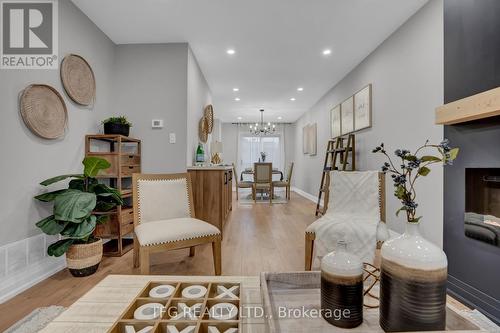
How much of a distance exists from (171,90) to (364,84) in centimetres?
283

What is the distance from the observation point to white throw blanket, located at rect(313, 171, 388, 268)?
1.80 meters

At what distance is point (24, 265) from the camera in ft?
6.33

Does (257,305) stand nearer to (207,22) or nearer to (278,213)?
(207,22)

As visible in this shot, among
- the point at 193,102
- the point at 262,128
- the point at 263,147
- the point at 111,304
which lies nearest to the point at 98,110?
the point at 193,102

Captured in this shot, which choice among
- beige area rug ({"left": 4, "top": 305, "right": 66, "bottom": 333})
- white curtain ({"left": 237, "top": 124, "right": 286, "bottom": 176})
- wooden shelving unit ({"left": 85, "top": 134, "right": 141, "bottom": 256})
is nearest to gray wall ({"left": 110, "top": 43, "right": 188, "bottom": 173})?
wooden shelving unit ({"left": 85, "top": 134, "right": 141, "bottom": 256})

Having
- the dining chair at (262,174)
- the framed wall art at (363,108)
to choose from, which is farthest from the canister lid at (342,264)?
the dining chair at (262,174)

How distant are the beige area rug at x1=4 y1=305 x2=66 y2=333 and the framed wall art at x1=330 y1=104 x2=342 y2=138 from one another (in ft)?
15.1

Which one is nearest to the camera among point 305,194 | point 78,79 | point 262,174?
point 78,79

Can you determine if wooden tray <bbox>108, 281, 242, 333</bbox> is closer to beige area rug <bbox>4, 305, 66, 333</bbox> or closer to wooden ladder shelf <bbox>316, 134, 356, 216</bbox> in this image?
beige area rug <bbox>4, 305, 66, 333</bbox>

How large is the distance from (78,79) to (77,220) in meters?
1.51

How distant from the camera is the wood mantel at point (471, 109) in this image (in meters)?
1.42

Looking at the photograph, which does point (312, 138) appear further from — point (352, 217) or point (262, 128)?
point (352, 217)

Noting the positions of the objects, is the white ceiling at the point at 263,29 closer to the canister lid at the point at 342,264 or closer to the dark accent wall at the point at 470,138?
the dark accent wall at the point at 470,138

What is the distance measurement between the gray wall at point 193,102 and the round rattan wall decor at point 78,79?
1.11 meters
